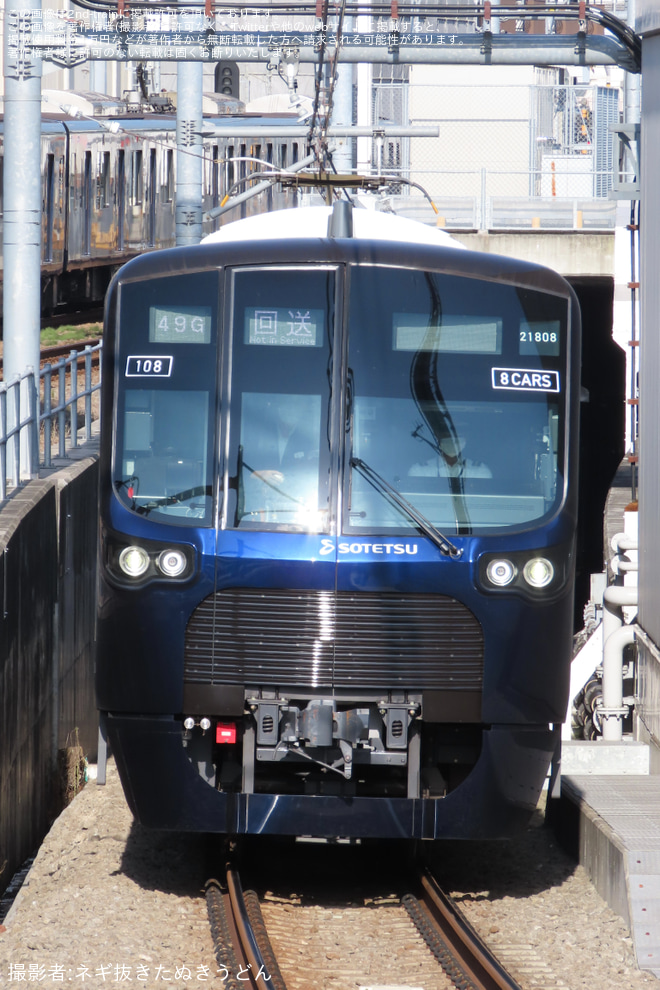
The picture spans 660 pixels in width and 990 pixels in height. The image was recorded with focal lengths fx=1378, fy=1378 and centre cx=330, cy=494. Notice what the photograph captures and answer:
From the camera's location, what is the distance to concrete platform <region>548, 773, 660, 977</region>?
6668 mm

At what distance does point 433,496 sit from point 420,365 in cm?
69

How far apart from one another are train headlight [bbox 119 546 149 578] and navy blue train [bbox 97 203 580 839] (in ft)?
0.04

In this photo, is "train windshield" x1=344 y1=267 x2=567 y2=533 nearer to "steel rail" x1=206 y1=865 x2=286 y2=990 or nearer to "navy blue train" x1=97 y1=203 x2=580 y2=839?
"navy blue train" x1=97 y1=203 x2=580 y2=839

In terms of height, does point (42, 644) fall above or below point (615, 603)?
below

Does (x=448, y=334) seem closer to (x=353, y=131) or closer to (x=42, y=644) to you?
(x=42, y=644)

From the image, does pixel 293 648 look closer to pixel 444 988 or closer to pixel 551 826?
pixel 444 988

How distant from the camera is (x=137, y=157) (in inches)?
1021

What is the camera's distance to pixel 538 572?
6.91 meters

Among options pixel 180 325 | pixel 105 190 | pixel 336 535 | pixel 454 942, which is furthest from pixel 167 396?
pixel 105 190

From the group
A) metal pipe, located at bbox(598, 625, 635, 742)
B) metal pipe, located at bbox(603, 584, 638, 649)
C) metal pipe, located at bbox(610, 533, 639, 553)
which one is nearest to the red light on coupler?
metal pipe, located at bbox(598, 625, 635, 742)

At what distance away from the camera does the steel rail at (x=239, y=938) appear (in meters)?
6.12

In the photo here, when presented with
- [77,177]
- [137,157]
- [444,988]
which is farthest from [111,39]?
[137,157]

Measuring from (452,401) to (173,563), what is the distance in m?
1.63

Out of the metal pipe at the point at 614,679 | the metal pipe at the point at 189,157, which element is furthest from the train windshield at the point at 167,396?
the metal pipe at the point at 189,157
